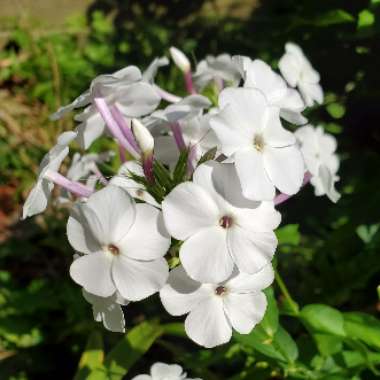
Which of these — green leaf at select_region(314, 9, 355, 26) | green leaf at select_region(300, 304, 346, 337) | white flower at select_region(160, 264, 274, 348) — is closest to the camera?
white flower at select_region(160, 264, 274, 348)

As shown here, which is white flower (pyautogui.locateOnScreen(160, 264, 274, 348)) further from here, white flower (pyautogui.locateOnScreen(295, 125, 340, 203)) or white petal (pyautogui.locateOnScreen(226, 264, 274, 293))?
white flower (pyautogui.locateOnScreen(295, 125, 340, 203))

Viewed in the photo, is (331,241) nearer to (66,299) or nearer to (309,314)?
(309,314)

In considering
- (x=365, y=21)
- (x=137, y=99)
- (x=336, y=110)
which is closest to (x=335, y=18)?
(x=365, y=21)

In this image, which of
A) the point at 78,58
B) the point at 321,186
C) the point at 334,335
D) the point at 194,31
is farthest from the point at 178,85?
the point at 334,335

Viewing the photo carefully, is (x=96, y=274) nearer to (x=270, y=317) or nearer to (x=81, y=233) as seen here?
(x=81, y=233)

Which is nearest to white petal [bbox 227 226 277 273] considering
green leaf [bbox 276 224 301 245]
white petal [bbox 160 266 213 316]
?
white petal [bbox 160 266 213 316]
